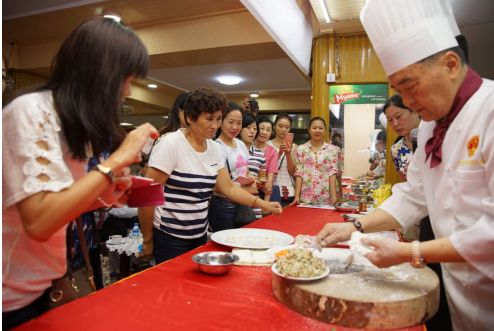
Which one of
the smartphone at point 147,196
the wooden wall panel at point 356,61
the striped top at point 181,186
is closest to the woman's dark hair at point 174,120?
the striped top at point 181,186

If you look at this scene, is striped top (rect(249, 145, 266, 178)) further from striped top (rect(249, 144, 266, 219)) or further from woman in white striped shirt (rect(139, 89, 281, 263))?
woman in white striped shirt (rect(139, 89, 281, 263))

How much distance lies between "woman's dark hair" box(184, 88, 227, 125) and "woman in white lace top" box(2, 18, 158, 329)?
1103 millimetres

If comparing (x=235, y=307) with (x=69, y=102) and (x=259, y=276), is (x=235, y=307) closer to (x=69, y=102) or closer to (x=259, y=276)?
(x=259, y=276)

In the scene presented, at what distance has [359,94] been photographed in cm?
497

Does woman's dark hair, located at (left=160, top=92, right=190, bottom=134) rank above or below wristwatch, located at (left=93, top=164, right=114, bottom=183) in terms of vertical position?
above

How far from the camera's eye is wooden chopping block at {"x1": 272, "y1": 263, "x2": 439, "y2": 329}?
981 mm

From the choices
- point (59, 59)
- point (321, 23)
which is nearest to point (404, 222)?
point (59, 59)

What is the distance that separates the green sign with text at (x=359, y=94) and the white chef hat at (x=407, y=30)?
3.68 meters

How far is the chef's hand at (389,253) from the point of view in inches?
42.4

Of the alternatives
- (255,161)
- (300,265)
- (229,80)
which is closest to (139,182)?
(300,265)

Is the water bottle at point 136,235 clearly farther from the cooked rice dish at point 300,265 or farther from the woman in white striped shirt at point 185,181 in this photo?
the cooked rice dish at point 300,265

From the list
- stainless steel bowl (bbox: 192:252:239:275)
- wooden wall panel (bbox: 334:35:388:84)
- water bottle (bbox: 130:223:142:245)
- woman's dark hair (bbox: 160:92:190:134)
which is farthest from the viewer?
wooden wall panel (bbox: 334:35:388:84)

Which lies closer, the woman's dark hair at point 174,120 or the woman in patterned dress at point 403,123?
the woman's dark hair at point 174,120

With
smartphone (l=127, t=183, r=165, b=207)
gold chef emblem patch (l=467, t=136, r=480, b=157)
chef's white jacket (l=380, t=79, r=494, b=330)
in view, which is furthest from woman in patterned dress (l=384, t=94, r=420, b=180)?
smartphone (l=127, t=183, r=165, b=207)
